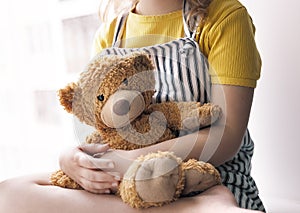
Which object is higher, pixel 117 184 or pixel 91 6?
pixel 91 6

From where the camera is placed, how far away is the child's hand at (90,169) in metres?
0.88

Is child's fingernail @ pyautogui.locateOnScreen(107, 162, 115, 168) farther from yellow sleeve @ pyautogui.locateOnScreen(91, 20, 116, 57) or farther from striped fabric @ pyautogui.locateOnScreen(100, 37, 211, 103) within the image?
yellow sleeve @ pyautogui.locateOnScreen(91, 20, 116, 57)

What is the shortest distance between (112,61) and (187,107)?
156mm

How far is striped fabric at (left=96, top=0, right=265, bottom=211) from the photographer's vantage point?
37.9 inches

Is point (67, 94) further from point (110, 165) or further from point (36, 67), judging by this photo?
point (36, 67)

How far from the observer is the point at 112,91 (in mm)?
853

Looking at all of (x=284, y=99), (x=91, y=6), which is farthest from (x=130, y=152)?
(x=91, y=6)

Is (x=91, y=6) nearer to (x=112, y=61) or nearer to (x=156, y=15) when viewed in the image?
(x=156, y=15)

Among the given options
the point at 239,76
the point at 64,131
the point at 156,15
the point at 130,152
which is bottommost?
the point at 64,131

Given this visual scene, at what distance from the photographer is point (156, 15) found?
1070mm

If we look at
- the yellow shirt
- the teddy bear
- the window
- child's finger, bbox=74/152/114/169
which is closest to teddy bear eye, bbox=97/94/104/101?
the teddy bear

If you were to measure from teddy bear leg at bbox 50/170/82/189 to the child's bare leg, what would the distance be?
0.02 metres

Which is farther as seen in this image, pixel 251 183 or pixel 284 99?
pixel 284 99

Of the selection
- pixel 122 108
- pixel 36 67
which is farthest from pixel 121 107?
pixel 36 67
